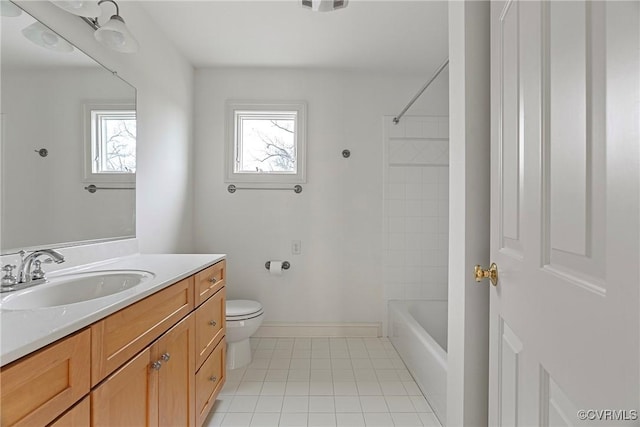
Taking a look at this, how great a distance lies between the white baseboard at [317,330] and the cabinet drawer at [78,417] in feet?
7.01

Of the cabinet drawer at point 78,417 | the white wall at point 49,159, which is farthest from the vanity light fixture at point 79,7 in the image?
the cabinet drawer at point 78,417

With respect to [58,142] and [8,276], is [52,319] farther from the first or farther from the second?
[58,142]

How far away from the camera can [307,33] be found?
2.23 metres

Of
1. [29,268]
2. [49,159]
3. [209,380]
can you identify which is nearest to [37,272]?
[29,268]

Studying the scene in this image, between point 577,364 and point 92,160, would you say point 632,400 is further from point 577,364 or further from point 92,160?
point 92,160

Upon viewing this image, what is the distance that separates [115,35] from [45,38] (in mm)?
257

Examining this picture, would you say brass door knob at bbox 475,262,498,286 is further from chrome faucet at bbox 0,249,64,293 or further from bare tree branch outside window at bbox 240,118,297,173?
bare tree branch outside window at bbox 240,118,297,173

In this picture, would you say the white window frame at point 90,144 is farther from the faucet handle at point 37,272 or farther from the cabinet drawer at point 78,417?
the cabinet drawer at point 78,417

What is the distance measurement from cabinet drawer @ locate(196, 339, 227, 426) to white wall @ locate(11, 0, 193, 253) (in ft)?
2.75

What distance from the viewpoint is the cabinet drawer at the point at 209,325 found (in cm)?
145

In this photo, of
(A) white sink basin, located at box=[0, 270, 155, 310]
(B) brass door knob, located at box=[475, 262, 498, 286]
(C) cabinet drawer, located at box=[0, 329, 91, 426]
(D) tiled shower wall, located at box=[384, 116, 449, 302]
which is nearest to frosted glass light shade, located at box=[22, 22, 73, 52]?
(A) white sink basin, located at box=[0, 270, 155, 310]

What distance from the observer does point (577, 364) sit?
0.51 metres

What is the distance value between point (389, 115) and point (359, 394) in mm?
2238

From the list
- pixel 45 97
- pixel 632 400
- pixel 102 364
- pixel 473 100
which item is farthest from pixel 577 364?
pixel 45 97
